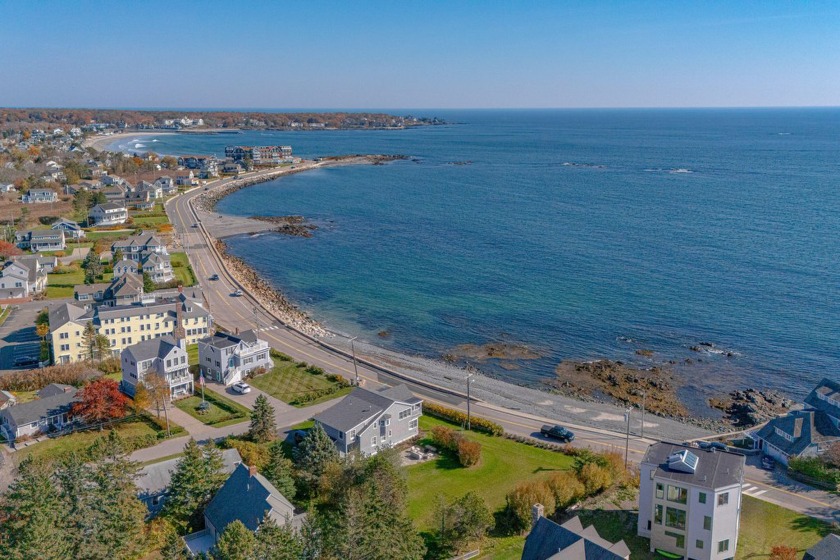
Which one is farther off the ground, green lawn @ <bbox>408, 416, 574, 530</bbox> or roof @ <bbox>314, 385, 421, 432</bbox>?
roof @ <bbox>314, 385, 421, 432</bbox>

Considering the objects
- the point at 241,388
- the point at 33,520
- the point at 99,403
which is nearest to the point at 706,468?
the point at 33,520

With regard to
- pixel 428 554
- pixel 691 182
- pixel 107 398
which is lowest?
pixel 428 554

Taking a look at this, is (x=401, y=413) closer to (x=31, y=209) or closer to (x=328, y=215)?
(x=328, y=215)

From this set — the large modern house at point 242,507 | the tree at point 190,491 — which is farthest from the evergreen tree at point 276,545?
the tree at point 190,491

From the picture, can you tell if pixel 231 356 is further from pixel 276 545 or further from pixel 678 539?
pixel 678 539

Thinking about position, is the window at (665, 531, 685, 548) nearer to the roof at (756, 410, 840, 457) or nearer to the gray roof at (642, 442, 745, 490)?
the gray roof at (642, 442, 745, 490)

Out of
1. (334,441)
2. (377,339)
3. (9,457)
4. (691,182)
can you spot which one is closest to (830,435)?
(334,441)

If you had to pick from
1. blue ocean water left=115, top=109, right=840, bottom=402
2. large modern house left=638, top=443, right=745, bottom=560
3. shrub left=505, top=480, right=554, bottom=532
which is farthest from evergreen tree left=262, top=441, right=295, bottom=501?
blue ocean water left=115, top=109, right=840, bottom=402

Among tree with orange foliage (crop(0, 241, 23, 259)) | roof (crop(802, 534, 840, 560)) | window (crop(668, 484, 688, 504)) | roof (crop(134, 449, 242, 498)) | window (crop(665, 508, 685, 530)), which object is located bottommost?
roof (crop(134, 449, 242, 498))
